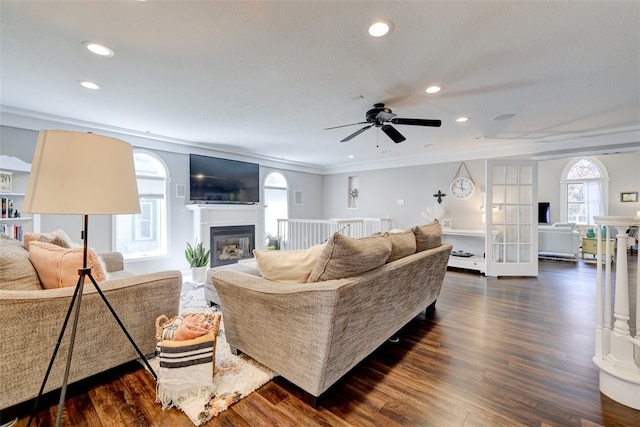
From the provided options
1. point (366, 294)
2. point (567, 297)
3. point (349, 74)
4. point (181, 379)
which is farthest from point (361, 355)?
point (567, 297)

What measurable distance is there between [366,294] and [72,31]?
2.65 meters

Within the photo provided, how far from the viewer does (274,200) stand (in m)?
6.74

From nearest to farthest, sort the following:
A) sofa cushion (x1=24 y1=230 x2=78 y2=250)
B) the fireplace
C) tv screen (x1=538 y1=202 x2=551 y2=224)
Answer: sofa cushion (x1=24 y1=230 x2=78 y2=250) → the fireplace → tv screen (x1=538 y1=202 x2=551 y2=224)

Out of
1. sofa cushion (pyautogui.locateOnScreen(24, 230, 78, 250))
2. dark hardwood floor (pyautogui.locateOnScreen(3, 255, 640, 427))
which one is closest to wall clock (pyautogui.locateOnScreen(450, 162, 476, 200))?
dark hardwood floor (pyautogui.locateOnScreen(3, 255, 640, 427))

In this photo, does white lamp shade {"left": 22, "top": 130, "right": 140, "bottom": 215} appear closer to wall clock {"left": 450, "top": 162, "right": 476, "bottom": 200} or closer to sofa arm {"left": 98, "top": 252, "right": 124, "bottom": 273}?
sofa arm {"left": 98, "top": 252, "right": 124, "bottom": 273}

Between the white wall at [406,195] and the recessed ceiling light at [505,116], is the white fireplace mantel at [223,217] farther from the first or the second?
the recessed ceiling light at [505,116]

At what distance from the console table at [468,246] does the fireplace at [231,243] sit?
4.00 m

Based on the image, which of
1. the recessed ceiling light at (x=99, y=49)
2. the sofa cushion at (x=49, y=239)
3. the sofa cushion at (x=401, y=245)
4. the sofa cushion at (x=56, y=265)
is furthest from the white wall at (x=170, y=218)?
the sofa cushion at (x=401, y=245)

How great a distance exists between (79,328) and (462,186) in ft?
20.1

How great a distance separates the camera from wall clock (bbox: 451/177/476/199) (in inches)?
220

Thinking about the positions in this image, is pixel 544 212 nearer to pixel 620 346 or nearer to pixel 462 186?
pixel 462 186

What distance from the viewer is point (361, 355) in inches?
73.1

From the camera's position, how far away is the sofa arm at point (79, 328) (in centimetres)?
140

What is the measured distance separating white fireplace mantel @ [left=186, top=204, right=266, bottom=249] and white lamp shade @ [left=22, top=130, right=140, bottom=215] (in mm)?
3556
